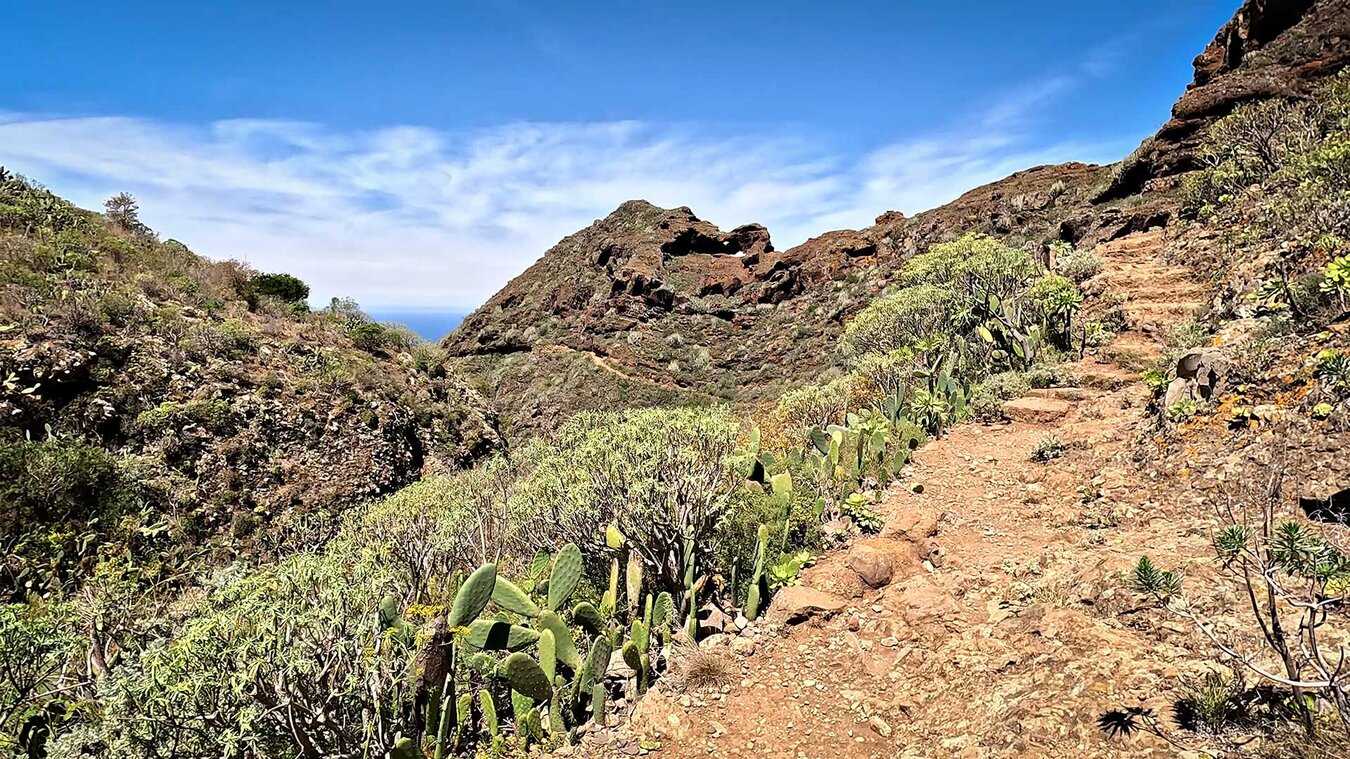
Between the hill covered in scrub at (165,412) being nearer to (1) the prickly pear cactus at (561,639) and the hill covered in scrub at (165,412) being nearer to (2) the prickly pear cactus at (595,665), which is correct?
(1) the prickly pear cactus at (561,639)

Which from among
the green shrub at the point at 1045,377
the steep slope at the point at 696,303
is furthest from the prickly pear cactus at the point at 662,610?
the steep slope at the point at 696,303

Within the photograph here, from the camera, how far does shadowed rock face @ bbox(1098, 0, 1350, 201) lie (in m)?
24.9

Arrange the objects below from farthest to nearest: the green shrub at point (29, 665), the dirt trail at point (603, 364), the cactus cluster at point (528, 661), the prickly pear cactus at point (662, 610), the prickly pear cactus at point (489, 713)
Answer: the dirt trail at point (603, 364) < the prickly pear cactus at point (662, 610) < the cactus cluster at point (528, 661) < the prickly pear cactus at point (489, 713) < the green shrub at point (29, 665)

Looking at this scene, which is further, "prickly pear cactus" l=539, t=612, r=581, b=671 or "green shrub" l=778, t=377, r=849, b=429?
"green shrub" l=778, t=377, r=849, b=429

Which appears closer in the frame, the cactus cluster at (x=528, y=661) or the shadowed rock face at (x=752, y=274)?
the cactus cluster at (x=528, y=661)

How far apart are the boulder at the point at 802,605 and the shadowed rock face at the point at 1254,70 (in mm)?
29878

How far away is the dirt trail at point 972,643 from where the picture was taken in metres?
3.60

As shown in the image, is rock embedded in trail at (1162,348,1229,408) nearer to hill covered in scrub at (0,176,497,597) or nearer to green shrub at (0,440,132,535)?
hill covered in scrub at (0,176,497,597)

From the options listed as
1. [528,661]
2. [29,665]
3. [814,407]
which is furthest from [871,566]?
[814,407]

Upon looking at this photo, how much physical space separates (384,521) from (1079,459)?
8.84 meters

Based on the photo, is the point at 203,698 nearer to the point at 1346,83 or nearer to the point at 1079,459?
the point at 1079,459

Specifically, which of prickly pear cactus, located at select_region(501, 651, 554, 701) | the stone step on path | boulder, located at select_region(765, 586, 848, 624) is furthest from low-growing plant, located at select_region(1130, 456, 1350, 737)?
the stone step on path

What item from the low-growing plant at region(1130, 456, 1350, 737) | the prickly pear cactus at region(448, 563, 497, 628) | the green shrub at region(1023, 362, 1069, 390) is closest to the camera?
the low-growing plant at region(1130, 456, 1350, 737)

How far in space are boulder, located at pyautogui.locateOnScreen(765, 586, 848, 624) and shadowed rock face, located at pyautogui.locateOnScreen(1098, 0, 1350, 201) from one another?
2988cm
